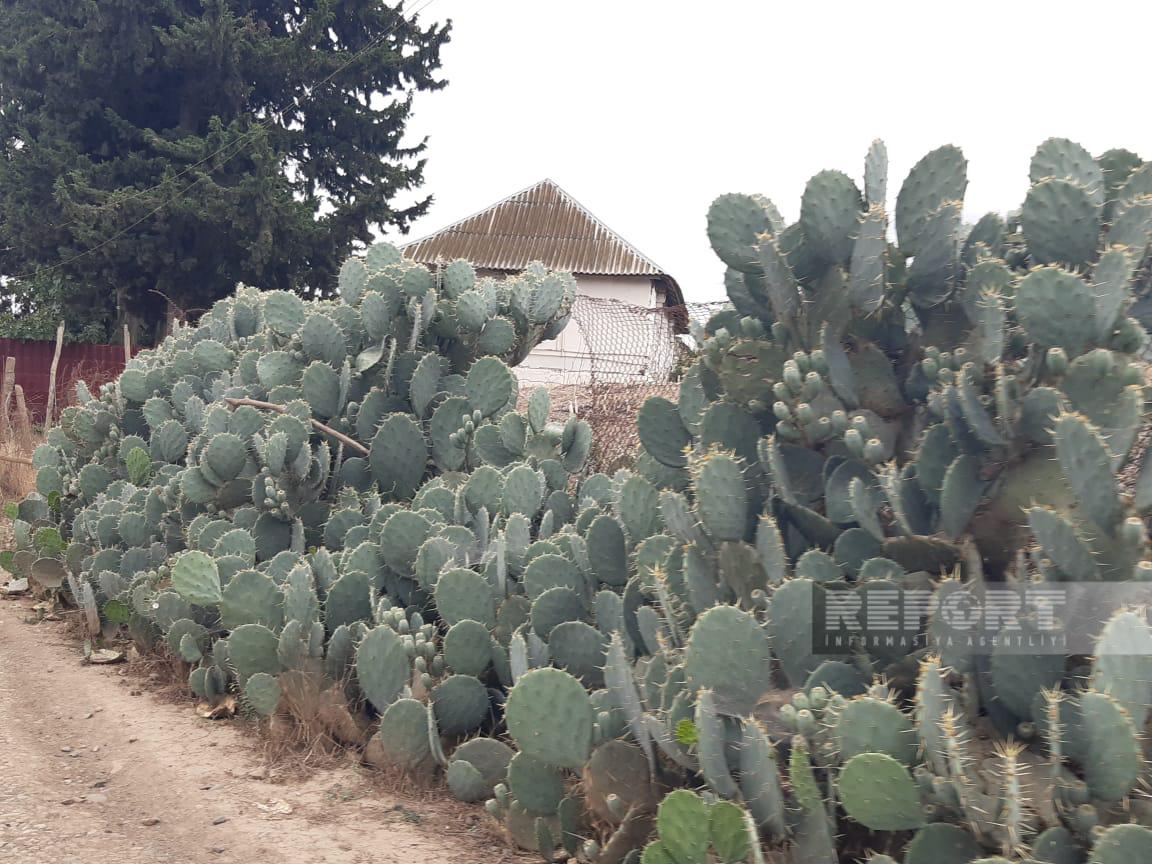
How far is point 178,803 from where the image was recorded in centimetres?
347

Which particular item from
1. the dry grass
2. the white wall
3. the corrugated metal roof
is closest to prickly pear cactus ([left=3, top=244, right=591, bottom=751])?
the dry grass

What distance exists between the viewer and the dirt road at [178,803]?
123 inches

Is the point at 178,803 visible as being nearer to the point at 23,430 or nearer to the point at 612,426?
the point at 612,426

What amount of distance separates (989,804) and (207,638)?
381 cm

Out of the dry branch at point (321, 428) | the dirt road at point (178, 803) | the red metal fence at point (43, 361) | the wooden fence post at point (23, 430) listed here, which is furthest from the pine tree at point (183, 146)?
the dirt road at point (178, 803)

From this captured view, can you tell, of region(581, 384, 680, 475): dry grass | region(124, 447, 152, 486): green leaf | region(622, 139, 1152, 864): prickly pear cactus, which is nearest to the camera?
region(622, 139, 1152, 864): prickly pear cactus

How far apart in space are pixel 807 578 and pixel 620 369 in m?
7.26

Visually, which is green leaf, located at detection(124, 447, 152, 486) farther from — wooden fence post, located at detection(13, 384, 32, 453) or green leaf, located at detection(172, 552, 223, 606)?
wooden fence post, located at detection(13, 384, 32, 453)

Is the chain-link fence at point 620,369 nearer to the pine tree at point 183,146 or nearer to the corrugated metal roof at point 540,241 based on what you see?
the corrugated metal roof at point 540,241

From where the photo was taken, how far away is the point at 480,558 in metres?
4.30

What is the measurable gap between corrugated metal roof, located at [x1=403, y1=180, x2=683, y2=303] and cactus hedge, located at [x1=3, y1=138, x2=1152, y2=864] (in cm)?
1418

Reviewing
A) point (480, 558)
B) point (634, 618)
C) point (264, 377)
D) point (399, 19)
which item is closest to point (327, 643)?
point (480, 558)

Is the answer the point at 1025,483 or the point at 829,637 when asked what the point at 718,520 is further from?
the point at 1025,483

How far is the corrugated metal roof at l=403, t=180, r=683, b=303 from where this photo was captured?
18562mm
